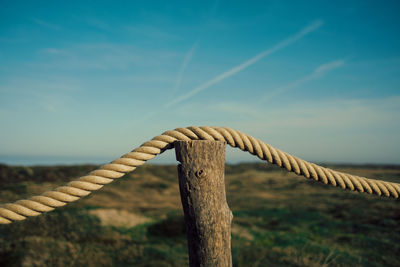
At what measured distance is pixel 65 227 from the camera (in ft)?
13.6

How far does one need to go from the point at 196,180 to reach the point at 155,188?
10.1 m

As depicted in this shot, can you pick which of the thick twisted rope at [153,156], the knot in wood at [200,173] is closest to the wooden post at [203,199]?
the knot in wood at [200,173]

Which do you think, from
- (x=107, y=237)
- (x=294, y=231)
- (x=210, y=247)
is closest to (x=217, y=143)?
(x=210, y=247)

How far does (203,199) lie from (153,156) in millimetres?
405

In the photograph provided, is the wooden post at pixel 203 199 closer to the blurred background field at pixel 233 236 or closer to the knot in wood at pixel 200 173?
the knot in wood at pixel 200 173

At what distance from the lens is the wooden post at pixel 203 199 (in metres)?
1.43

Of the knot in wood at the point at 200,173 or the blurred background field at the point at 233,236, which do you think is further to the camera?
the blurred background field at the point at 233,236

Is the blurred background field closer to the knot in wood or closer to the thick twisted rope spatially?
the thick twisted rope

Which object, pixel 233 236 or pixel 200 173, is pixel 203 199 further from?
pixel 233 236

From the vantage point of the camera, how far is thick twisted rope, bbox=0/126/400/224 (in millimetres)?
1411

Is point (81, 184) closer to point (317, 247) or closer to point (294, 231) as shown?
point (317, 247)

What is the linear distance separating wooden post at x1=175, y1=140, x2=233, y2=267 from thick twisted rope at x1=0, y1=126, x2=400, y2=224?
118mm

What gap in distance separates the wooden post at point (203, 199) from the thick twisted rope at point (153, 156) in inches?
4.7

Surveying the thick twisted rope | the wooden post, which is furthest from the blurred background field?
the wooden post
